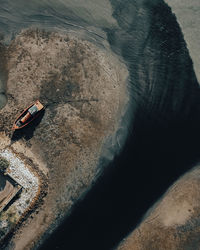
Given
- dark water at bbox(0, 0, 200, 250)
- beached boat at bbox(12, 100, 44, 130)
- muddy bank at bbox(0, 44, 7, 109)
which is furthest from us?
dark water at bbox(0, 0, 200, 250)

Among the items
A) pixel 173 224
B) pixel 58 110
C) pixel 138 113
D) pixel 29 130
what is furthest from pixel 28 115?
pixel 173 224

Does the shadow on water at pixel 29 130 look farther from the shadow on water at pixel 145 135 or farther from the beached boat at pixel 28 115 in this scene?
the shadow on water at pixel 145 135

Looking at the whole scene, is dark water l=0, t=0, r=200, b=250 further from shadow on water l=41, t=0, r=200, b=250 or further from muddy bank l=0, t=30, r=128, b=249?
muddy bank l=0, t=30, r=128, b=249

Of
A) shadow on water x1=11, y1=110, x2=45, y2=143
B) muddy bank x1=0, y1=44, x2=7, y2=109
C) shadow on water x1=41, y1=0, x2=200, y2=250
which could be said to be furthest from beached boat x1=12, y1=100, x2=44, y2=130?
shadow on water x1=41, y1=0, x2=200, y2=250

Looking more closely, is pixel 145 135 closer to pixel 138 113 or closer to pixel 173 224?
pixel 138 113

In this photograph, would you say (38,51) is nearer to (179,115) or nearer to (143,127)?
(143,127)

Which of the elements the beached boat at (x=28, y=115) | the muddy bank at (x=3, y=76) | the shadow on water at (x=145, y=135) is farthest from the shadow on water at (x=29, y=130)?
the shadow on water at (x=145, y=135)

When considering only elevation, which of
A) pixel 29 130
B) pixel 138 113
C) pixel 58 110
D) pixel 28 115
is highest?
pixel 28 115
